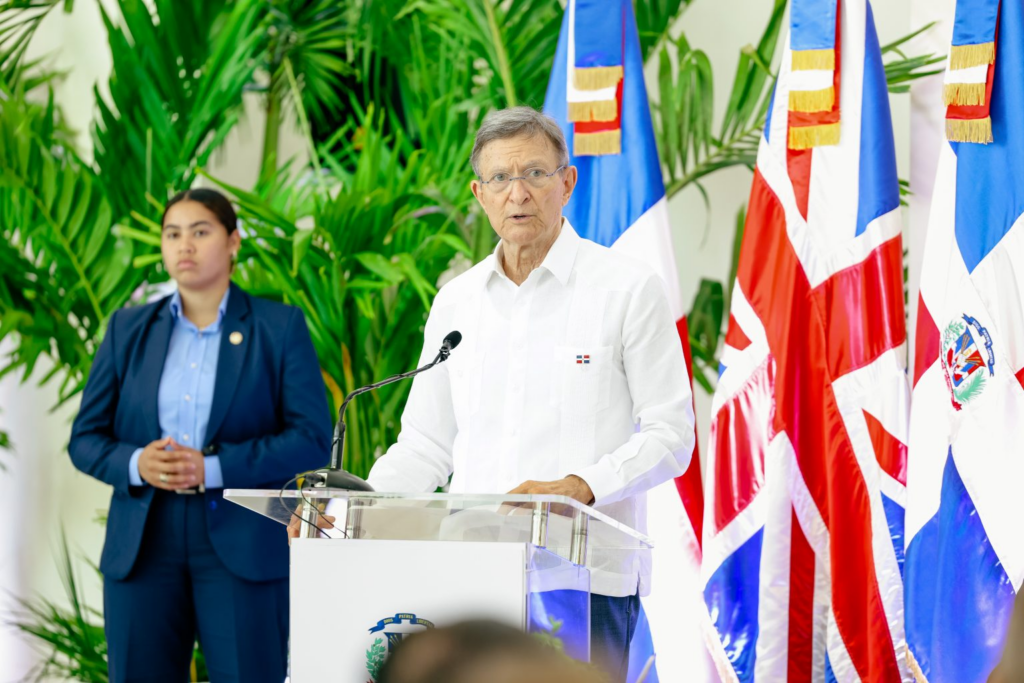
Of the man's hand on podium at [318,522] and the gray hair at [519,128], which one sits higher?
the gray hair at [519,128]

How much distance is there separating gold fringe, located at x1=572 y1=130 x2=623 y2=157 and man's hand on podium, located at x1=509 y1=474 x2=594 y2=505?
1.85 metres

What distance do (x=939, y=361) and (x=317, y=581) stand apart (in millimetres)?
2041

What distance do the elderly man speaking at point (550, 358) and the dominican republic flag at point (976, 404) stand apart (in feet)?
3.79

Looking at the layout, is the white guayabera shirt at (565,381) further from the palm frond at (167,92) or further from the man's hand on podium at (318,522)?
the palm frond at (167,92)

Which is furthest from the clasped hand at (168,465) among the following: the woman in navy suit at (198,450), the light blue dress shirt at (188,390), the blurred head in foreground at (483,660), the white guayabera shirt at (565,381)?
the blurred head in foreground at (483,660)

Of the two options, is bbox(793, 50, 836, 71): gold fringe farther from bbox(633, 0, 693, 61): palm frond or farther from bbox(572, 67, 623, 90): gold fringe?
bbox(633, 0, 693, 61): palm frond

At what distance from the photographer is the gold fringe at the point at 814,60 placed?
11.2ft

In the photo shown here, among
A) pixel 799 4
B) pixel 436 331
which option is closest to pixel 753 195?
pixel 799 4

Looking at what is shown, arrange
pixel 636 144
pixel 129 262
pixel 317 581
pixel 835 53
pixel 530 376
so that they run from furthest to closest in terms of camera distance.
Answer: pixel 129 262
pixel 636 144
pixel 835 53
pixel 530 376
pixel 317 581

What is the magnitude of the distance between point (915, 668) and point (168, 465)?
6.51ft

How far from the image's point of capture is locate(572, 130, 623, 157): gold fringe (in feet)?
12.0

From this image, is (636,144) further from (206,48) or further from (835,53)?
(206,48)

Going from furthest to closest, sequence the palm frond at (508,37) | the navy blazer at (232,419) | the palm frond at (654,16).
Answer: the palm frond at (654,16)
the palm frond at (508,37)
the navy blazer at (232,419)

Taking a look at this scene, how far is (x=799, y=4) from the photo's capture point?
3486mm
